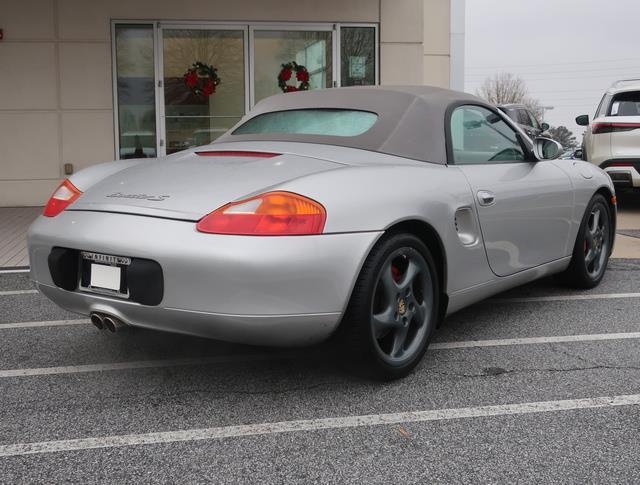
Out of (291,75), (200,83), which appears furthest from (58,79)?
(291,75)

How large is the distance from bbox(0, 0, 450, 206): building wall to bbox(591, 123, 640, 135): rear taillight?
16.5 ft

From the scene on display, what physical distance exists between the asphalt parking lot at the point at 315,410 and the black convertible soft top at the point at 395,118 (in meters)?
1.04

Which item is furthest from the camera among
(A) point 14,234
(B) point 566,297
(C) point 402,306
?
(A) point 14,234

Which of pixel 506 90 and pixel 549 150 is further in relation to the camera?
pixel 506 90

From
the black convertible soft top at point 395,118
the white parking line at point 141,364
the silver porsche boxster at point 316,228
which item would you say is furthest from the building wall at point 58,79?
the white parking line at point 141,364

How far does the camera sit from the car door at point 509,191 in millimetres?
3949

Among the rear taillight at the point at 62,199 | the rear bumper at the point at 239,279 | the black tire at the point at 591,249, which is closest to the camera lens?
the rear bumper at the point at 239,279

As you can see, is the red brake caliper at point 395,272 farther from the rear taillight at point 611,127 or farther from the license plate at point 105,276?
the rear taillight at point 611,127

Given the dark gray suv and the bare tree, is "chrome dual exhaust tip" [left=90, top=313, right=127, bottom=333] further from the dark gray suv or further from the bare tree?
the bare tree

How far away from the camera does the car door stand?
395 centimetres

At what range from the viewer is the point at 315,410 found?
3076mm

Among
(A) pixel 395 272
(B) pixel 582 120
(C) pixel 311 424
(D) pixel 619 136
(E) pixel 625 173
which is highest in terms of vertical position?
(B) pixel 582 120

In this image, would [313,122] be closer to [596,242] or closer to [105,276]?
[105,276]

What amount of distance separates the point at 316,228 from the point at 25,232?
6.49m
